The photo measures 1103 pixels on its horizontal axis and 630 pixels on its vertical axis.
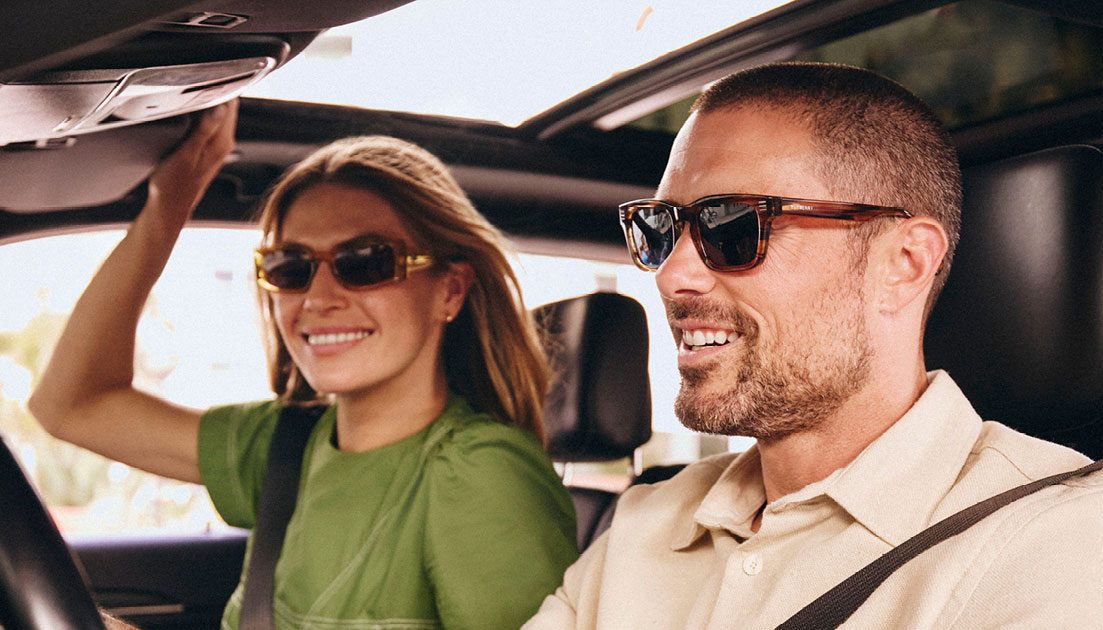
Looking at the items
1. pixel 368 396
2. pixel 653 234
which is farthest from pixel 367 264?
pixel 653 234

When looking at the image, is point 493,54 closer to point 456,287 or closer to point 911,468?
point 456,287

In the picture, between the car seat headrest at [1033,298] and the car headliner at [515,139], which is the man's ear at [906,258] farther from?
the car headliner at [515,139]

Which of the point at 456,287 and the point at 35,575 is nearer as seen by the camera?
the point at 35,575

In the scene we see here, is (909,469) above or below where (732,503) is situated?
above

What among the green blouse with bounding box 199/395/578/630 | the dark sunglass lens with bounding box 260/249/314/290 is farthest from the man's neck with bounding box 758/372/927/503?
the dark sunglass lens with bounding box 260/249/314/290

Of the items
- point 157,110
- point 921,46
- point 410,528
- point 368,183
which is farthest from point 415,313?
point 921,46

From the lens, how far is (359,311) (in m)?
1.69

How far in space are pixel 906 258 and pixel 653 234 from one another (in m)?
0.29

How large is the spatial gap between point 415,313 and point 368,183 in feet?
0.80

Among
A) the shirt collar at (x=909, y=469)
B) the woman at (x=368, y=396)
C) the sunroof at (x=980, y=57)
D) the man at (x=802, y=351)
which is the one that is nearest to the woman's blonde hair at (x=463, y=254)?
the woman at (x=368, y=396)

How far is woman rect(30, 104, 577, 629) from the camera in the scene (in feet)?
4.94

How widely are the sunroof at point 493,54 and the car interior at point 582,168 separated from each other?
27 mm

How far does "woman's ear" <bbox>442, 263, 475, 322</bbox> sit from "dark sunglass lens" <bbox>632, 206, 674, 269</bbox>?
606mm

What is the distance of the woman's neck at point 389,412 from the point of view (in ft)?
5.62
